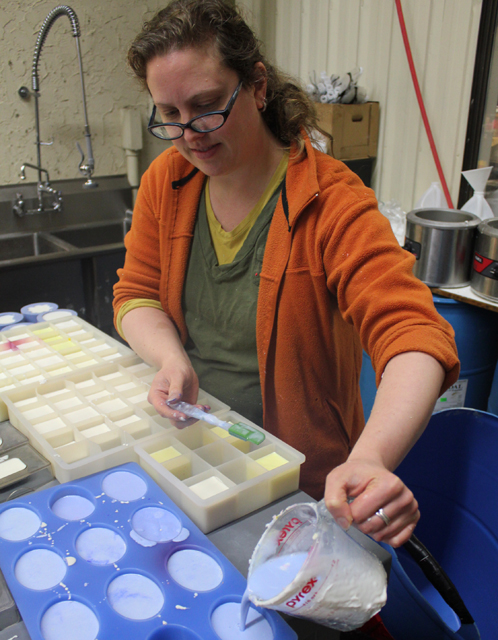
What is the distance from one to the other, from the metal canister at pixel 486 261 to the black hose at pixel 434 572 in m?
1.32

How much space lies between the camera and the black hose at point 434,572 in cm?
78

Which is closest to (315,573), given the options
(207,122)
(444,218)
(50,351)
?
(207,122)

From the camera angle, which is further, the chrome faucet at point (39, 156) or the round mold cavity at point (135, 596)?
the chrome faucet at point (39, 156)

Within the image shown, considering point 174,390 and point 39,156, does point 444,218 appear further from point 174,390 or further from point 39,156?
point 39,156

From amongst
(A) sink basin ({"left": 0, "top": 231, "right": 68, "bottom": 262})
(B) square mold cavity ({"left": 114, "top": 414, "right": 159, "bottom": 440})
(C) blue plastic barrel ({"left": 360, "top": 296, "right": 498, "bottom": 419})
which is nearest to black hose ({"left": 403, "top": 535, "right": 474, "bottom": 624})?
(B) square mold cavity ({"left": 114, "top": 414, "right": 159, "bottom": 440})

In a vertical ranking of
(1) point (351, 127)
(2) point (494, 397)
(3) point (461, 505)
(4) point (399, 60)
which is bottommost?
(2) point (494, 397)

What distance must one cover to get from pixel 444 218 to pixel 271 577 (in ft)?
6.31

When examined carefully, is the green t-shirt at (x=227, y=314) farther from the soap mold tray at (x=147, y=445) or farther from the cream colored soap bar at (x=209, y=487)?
the cream colored soap bar at (x=209, y=487)

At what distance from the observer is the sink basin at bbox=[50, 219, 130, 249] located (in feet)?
9.10

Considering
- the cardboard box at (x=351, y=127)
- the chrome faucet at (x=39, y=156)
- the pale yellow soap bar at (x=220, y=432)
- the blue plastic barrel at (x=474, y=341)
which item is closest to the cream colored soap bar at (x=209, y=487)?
the pale yellow soap bar at (x=220, y=432)

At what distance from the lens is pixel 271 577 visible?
2.04ft

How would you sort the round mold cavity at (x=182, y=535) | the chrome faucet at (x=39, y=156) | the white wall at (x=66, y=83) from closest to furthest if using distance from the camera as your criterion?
1. the round mold cavity at (x=182, y=535)
2. the chrome faucet at (x=39, y=156)
3. the white wall at (x=66, y=83)

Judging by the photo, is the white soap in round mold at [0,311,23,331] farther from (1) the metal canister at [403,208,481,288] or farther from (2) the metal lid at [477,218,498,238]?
(2) the metal lid at [477,218,498,238]

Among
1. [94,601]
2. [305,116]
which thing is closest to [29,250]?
[305,116]
